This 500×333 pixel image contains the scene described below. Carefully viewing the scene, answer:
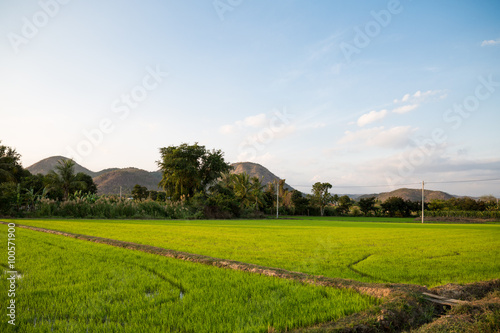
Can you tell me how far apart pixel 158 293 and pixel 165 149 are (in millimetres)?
40202

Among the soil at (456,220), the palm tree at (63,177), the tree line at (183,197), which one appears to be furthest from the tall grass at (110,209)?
the soil at (456,220)

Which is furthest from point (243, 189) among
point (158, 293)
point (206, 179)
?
point (158, 293)

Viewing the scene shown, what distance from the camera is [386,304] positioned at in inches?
109

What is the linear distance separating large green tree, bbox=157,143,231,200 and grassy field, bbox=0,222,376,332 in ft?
113

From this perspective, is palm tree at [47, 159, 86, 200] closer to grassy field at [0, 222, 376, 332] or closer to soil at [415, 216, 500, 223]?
grassy field at [0, 222, 376, 332]

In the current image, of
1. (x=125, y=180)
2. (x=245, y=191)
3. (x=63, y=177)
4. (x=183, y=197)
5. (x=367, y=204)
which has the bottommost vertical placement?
(x=367, y=204)

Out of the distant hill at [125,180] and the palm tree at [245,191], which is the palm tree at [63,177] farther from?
the distant hill at [125,180]

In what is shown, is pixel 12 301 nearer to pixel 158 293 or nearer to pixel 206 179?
pixel 158 293

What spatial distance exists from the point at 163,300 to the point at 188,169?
36.1 metres

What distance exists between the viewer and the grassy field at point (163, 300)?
7.79 feet

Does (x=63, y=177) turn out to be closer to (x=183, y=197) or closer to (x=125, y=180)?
(x=183, y=197)

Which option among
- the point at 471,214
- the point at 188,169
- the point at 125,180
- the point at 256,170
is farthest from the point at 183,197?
the point at 256,170

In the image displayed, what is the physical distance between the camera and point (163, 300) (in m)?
3.03

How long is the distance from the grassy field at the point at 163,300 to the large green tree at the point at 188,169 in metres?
34.3
